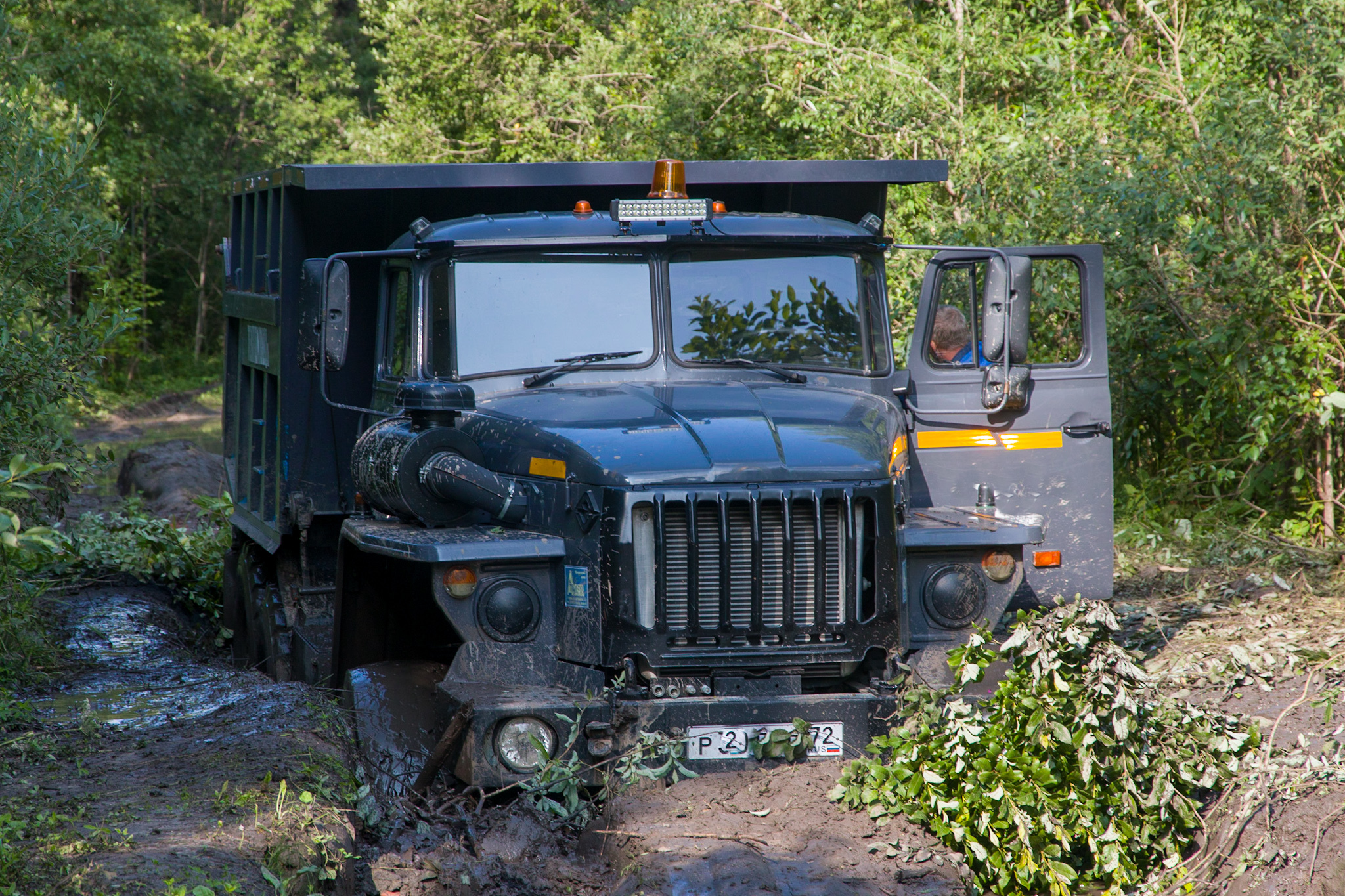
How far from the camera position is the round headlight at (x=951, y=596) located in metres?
5.38

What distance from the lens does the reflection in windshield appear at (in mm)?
6156

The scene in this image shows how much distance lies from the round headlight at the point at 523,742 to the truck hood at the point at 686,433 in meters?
0.93

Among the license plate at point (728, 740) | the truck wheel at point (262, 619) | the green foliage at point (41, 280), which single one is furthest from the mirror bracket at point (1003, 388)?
the green foliage at point (41, 280)

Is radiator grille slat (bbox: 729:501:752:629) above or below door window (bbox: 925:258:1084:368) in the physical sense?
below

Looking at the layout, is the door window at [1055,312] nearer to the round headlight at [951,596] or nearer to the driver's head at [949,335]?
the driver's head at [949,335]

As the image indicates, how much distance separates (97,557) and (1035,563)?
699 centimetres

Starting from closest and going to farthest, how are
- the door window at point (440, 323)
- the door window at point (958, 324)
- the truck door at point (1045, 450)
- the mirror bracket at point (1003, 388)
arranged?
the door window at point (440, 323) → the mirror bracket at point (1003, 388) → the door window at point (958, 324) → the truck door at point (1045, 450)

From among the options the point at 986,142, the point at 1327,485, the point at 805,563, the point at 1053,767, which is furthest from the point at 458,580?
the point at 986,142

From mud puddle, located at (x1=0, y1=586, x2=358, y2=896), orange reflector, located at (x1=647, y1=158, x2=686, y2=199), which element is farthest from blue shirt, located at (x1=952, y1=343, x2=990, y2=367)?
mud puddle, located at (x1=0, y1=586, x2=358, y2=896)

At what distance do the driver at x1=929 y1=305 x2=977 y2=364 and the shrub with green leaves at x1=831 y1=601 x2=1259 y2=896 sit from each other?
2.45 m

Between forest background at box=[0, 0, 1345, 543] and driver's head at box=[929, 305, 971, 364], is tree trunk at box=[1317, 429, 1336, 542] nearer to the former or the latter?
forest background at box=[0, 0, 1345, 543]

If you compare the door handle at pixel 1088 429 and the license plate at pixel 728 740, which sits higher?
the door handle at pixel 1088 429

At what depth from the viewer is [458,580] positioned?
5.00 m

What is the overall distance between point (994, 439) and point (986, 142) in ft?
23.5
